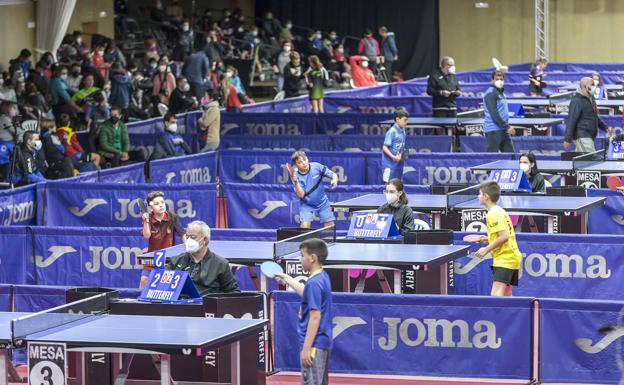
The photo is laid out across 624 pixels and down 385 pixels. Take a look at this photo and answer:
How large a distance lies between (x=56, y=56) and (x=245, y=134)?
670 centimetres

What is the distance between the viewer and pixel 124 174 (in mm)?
21797

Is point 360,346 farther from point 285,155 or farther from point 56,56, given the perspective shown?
point 56,56

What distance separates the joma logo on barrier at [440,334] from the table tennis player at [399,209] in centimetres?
298

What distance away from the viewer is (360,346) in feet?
39.8

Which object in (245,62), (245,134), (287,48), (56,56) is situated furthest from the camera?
(245,62)

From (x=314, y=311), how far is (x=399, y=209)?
557 centimetres

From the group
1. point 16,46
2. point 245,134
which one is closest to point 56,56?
point 16,46

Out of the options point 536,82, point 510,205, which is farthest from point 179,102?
point 510,205

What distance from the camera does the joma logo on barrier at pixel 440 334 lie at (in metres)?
11.7

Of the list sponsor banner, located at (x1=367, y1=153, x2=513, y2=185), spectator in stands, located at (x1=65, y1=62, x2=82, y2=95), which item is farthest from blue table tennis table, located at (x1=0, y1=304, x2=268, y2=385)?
spectator in stands, located at (x1=65, y1=62, x2=82, y2=95)

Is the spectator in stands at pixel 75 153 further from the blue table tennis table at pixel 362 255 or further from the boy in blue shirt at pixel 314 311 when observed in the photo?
the boy in blue shirt at pixel 314 311

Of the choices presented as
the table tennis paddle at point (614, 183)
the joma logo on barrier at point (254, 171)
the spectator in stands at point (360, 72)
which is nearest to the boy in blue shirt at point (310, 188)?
the table tennis paddle at point (614, 183)

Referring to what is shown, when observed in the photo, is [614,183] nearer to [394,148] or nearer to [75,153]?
[394,148]

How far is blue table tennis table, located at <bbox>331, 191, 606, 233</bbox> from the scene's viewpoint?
16.0 metres
